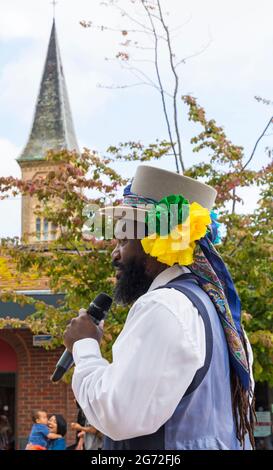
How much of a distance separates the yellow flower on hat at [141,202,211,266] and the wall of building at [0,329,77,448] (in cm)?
1199

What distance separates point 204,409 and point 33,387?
41.5ft

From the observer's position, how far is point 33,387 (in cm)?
1468

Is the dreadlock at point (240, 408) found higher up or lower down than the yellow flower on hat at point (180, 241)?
lower down

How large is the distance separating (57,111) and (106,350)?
119ft

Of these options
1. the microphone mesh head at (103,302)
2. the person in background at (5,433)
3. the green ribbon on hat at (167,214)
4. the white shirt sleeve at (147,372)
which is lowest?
the person in background at (5,433)

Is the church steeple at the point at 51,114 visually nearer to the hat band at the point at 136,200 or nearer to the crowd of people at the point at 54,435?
the crowd of people at the point at 54,435

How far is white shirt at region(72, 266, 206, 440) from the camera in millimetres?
2305

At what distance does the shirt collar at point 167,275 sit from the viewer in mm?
2650

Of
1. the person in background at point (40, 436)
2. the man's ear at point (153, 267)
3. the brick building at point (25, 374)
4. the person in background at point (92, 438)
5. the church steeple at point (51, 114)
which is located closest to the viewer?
the man's ear at point (153, 267)

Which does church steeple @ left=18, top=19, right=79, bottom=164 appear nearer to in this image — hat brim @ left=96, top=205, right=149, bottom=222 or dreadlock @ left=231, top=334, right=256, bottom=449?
hat brim @ left=96, top=205, right=149, bottom=222

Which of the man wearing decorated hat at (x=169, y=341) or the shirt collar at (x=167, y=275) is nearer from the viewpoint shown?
the man wearing decorated hat at (x=169, y=341)

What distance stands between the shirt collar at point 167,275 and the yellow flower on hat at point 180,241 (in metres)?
0.03

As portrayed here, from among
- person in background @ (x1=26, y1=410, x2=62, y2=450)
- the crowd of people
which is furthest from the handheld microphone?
person in background @ (x1=26, y1=410, x2=62, y2=450)

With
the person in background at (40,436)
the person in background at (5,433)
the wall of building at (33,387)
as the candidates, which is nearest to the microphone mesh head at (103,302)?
the person in background at (40,436)
